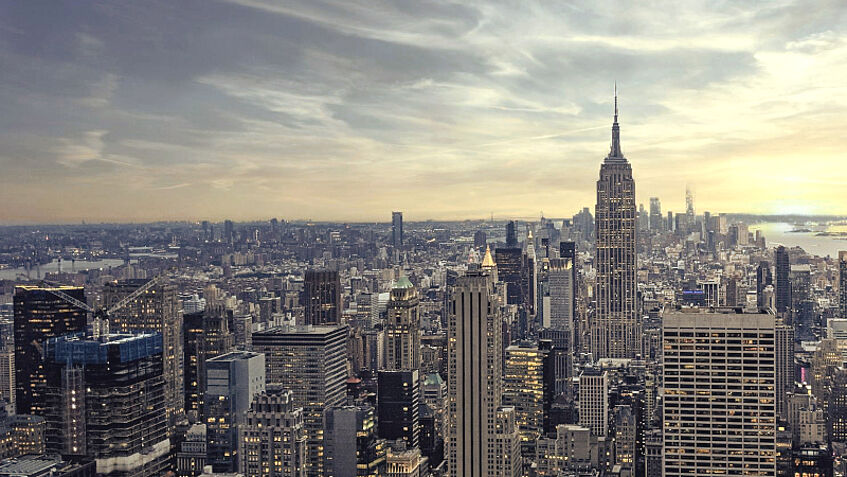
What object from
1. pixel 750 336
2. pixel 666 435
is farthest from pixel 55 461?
pixel 750 336

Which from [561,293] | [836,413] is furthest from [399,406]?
[561,293]

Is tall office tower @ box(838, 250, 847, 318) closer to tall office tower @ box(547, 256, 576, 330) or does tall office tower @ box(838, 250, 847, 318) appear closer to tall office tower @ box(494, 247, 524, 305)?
tall office tower @ box(494, 247, 524, 305)

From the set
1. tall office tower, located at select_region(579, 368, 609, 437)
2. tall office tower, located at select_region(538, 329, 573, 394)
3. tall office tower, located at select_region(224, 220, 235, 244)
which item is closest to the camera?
tall office tower, located at select_region(224, 220, 235, 244)

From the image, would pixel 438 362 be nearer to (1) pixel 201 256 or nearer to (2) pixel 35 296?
(1) pixel 201 256

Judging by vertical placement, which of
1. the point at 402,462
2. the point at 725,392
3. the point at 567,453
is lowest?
the point at 567,453

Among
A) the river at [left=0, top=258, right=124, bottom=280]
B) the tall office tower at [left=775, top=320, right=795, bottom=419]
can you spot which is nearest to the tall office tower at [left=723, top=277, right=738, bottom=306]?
the tall office tower at [left=775, top=320, right=795, bottom=419]

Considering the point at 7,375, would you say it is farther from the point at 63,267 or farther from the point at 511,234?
the point at 511,234

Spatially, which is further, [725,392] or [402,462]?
[402,462]
